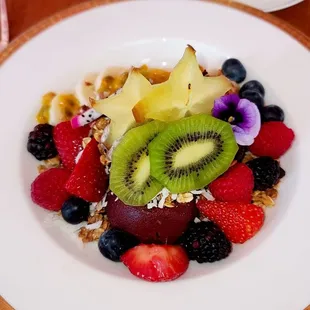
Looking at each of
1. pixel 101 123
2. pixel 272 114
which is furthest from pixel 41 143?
pixel 272 114

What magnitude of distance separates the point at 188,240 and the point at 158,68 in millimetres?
651

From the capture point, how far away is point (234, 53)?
1.88 m

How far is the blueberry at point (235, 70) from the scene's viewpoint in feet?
6.01

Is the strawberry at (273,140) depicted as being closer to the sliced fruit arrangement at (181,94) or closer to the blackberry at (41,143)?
the sliced fruit arrangement at (181,94)

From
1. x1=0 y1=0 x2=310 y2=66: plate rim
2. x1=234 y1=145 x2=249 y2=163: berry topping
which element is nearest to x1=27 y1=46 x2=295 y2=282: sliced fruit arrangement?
x1=234 y1=145 x2=249 y2=163: berry topping

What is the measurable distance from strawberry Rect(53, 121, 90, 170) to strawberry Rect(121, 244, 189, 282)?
1.21ft

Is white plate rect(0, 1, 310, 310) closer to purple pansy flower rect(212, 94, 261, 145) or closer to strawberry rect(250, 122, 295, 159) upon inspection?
strawberry rect(250, 122, 295, 159)

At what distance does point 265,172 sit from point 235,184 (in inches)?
4.4

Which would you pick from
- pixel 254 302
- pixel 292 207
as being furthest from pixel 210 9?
pixel 254 302

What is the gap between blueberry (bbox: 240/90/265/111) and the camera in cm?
176

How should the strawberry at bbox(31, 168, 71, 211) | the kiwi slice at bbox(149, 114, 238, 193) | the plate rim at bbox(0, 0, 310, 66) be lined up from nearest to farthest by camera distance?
the kiwi slice at bbox(149, 114, 238, 193)
the strawberry at bbox(31, 168, 71, 211)
the plate rim at bbox(0, 0, 310, 66)

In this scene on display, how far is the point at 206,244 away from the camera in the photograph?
149cm

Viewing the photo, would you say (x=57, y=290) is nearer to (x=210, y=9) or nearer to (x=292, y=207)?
(x=292, y=207)

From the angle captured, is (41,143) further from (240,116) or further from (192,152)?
(240,116)
